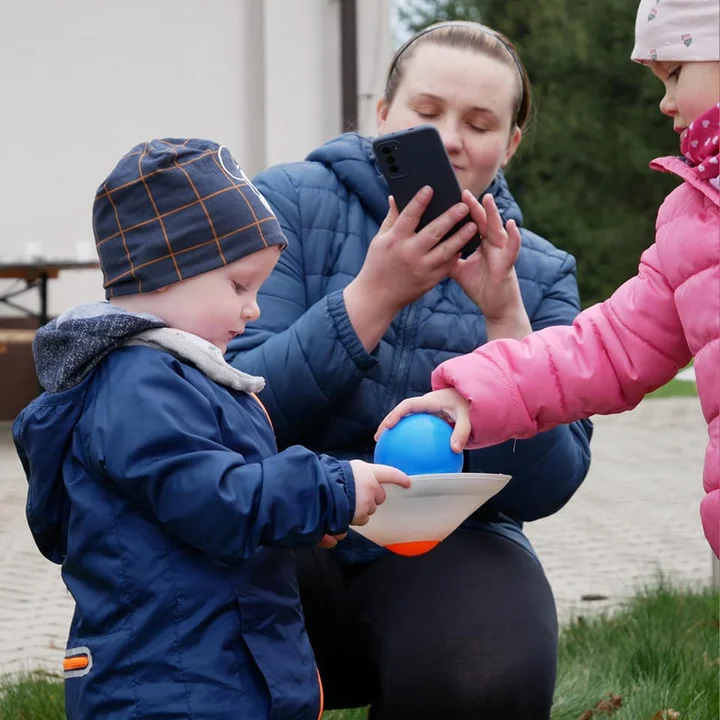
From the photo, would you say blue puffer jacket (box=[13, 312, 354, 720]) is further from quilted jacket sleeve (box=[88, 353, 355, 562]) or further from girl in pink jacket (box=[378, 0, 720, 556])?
girl in pink jacket (box=[378, 0, 720, 556])

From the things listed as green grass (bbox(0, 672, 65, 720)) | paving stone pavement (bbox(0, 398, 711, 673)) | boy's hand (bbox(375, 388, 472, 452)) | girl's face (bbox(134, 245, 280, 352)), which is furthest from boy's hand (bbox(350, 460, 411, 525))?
paving stone pavement (bbox(0, 398, 711, 673))

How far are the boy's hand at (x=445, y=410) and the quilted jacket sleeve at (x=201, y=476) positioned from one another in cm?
23

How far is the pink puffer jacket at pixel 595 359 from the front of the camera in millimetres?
2305

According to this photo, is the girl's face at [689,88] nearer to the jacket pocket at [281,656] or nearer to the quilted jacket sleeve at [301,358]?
the quilted jacket sleeve at [301,358]

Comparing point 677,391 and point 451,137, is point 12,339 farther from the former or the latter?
point 677,391

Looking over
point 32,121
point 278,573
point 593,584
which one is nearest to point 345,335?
point 278,573

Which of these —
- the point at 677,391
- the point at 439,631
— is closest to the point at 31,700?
the point at 439,631

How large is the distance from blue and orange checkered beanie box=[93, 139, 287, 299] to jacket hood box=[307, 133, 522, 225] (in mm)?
642

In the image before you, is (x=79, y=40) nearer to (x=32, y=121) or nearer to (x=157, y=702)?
(x=32, y=121)

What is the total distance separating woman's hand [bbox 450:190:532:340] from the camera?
2.57 m

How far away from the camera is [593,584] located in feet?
18.8

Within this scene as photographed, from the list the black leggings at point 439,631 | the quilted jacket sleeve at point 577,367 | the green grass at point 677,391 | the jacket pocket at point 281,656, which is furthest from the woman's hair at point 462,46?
the green grass at point 677,391

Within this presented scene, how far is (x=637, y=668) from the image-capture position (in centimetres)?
388

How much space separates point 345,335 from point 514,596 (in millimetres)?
642
